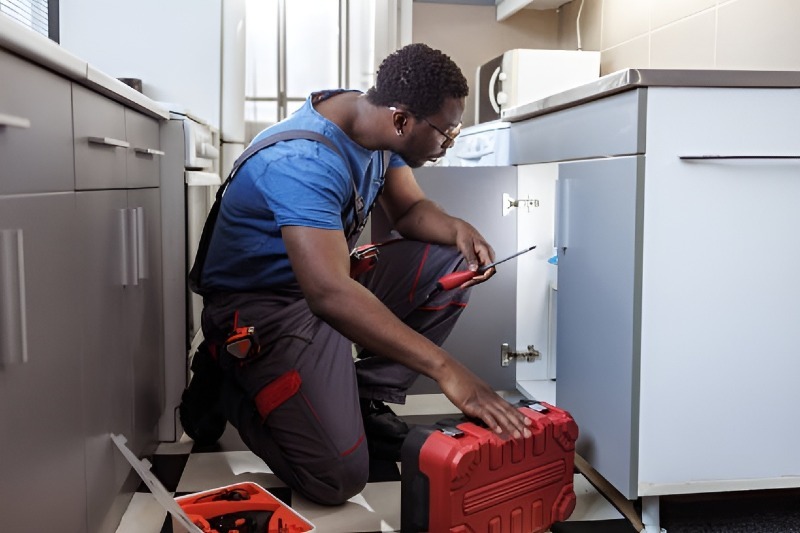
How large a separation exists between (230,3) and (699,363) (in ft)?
7.53

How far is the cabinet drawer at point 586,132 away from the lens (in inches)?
58.1

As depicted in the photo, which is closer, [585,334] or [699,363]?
[699,363]

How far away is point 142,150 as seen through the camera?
1721mm

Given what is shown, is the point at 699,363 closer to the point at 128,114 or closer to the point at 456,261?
the point at 456,261

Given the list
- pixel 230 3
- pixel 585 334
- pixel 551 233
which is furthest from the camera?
pixel 230 3

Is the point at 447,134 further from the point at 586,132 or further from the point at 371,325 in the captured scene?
the point at 371,325

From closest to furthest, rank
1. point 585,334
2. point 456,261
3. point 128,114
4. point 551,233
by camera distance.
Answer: point 128,114 → point 585,334 → point 456,261 → point 551,233

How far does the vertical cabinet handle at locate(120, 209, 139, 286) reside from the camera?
59.1 inches

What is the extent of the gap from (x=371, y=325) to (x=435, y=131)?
442 millimetres

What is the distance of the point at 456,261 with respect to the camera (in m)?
2.00

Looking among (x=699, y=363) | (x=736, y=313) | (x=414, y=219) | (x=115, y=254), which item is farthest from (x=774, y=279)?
(x=115, y=254)

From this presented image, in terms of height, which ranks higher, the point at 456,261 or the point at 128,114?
the point at 128,114

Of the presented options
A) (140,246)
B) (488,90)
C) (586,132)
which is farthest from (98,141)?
(488,90)

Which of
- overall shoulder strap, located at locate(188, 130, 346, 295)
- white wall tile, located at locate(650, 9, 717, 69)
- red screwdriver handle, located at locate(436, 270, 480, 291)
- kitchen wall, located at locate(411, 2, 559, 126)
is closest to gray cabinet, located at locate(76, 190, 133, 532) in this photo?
overall shoulder strap, located at locate(188, 130, 346, 295)
